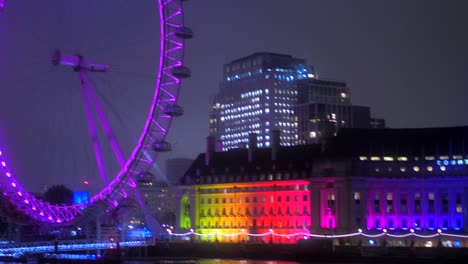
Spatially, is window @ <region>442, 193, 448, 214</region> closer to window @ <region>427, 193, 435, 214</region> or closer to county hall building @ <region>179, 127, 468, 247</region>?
county hall building @ <region>179, 127, 468, 247</region>

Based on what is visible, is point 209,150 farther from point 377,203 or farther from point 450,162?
point 450,162

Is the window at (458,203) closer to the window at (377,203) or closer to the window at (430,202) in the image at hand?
the window at (430,202)

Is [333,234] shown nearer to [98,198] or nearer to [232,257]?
[232,257]

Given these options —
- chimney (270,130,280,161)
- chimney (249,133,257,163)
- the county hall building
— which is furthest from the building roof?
chimney (249,133,257,163)

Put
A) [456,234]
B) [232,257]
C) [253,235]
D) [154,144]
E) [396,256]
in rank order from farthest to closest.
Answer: [253,235]
[456,234]
[232,257]
[396,256]
[154,144]

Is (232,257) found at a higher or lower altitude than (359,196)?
lower

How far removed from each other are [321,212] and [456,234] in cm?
1927

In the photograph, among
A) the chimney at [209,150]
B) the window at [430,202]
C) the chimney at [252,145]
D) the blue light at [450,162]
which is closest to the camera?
the blue light at [450,162]

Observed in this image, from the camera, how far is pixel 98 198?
282 ft

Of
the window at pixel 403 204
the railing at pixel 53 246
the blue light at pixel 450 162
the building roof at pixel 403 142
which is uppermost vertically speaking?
the building roof at pixel 403 142

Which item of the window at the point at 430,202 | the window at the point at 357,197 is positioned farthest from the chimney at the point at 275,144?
the window at the point at 430,202

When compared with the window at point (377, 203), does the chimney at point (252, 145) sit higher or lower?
higher

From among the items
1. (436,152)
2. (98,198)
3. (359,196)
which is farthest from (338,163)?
(98,198)

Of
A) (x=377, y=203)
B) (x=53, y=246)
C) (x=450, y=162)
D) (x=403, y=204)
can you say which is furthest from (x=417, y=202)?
(x=53, y=246)
